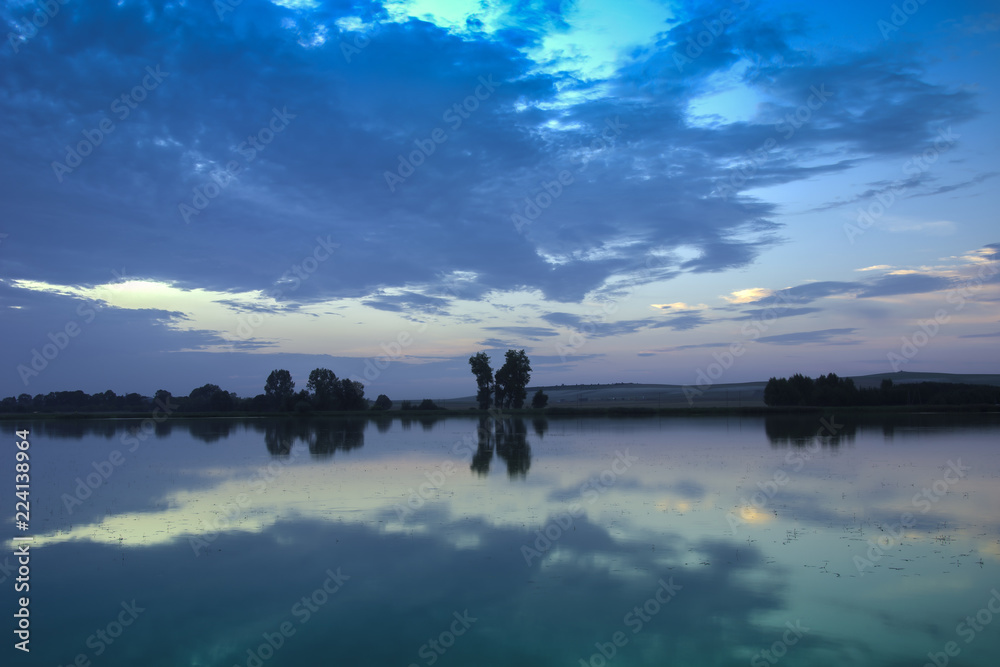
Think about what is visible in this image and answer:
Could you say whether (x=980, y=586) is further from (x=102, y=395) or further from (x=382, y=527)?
(x=102, y=395)

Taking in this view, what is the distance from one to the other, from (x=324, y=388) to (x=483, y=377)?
27.4 m

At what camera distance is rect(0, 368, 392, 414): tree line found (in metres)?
106

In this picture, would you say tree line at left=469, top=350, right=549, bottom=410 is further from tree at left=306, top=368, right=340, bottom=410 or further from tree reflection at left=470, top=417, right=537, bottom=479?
tree reflection at left=470, top=417, right=537, bottom=479

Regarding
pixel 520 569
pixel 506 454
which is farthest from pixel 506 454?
pixel 520 569

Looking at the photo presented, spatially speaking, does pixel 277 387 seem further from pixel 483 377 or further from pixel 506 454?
pixel 506 454

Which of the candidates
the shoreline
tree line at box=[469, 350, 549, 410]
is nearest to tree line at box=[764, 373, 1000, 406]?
the shoreline

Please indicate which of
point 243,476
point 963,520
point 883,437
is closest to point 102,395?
point 243,476

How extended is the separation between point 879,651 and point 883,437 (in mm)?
37413

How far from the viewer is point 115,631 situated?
8812mm

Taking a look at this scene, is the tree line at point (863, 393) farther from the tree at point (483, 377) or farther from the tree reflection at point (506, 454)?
the tree reflection at point (506, 454)

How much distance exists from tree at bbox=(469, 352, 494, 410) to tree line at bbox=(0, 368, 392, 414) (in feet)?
69.6

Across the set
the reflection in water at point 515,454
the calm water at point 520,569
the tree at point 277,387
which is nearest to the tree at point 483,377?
the tree at point 277,387

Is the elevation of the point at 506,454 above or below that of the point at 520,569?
below

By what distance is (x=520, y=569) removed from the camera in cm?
1112
